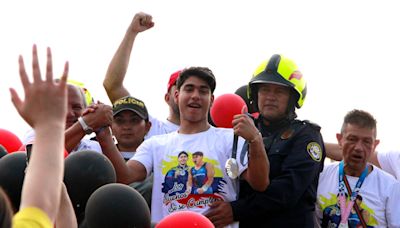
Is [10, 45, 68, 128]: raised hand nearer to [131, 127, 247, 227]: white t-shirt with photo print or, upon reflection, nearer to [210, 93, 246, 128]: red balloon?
[131, 127, 247, 227]: white t-shirt with photo print

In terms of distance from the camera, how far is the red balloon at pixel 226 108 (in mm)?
7492

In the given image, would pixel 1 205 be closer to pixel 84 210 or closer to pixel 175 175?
pixel 84 210

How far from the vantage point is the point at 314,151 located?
253 inches

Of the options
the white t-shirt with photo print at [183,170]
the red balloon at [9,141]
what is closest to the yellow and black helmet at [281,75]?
the white t-shirt with photo print at [183,170]

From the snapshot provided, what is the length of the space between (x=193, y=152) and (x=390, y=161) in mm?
2494

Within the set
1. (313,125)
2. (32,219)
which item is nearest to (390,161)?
(313,125)

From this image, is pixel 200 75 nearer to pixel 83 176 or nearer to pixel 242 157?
pixel 242 157

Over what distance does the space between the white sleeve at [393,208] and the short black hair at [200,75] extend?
180cm

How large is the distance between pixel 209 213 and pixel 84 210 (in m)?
0.99

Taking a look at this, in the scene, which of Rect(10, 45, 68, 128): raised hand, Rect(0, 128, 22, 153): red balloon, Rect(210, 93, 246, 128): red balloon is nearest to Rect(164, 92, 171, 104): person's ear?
Rect(210, 93, 246, 128): red balloon

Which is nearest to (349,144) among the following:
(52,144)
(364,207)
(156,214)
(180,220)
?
(364,207)

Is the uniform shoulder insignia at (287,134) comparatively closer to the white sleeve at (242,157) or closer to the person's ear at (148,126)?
the white sleeve at (242,157)

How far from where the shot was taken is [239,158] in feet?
20.1

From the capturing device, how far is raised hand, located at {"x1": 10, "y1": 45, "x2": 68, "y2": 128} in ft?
10.4
